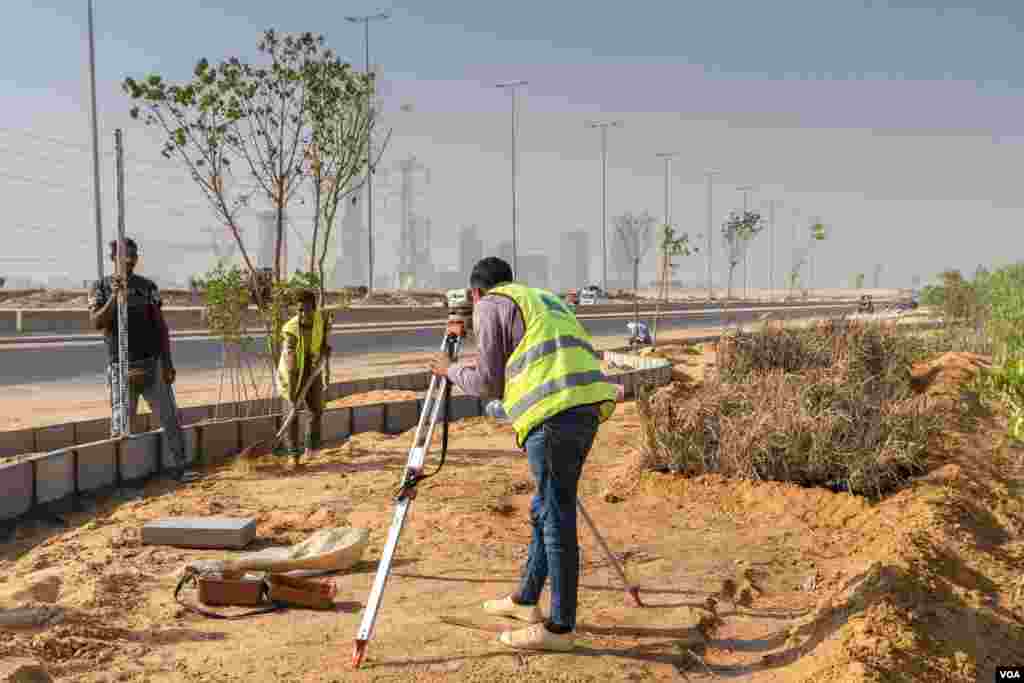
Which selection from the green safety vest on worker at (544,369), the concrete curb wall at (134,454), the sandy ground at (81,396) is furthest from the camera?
the sandy ground at (81,396)

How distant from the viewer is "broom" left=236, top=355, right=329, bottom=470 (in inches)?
291

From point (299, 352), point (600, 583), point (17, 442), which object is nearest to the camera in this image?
point (600, 583)

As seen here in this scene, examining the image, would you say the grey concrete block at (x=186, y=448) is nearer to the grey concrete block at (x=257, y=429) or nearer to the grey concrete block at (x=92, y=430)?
the grey concrete block at (x=257, y=429)

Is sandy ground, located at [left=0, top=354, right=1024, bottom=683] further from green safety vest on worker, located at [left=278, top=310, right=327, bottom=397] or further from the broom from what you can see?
green safety vest on worker, located at [left=278, top=310, right=327, bottom=397]

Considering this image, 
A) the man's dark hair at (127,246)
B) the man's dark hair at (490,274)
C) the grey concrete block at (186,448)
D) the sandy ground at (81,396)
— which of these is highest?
the man's dark hair at (127,246)

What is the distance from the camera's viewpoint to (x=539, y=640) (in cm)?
373

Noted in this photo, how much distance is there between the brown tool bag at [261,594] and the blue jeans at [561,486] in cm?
118

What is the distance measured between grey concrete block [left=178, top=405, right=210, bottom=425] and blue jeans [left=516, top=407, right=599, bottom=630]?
245 inches

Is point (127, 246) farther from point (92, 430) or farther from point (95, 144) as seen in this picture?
point (95, 144)

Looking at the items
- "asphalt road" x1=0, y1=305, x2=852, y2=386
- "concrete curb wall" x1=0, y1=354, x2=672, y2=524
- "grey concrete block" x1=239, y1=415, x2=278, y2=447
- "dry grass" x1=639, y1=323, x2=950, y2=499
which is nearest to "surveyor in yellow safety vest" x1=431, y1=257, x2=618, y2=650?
"dry grass" x1=639, y1=323, x2=950, y2=499

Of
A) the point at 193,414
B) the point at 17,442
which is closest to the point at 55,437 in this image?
the point at 17,442

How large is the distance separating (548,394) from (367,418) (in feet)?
18.9

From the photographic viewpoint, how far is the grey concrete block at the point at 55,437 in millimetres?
7695

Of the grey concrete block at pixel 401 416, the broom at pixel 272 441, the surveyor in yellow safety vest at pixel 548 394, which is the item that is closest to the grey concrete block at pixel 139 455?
the broom at pixel 272 441
